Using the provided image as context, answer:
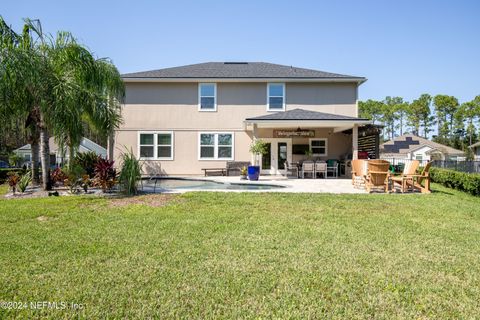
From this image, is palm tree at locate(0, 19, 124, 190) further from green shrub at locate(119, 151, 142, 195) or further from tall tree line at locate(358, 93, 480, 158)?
tall tree line at locate(358, 93, 480, 158)

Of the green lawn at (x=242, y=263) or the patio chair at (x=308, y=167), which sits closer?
the green lawn at (x=242, y=263)

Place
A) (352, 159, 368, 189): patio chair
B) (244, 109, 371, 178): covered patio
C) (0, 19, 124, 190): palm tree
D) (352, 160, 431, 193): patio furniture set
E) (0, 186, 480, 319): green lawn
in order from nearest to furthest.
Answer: (0, 186, 480, 319): green lawn, (0, 19, 124, 190): palm tree, (352, 160, 431, 193): patio furniture set, (352, 159, 368, 189): patio chair, (244, 109, 371, 178): covered patio

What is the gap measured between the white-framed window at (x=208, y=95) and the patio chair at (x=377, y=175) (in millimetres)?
10052

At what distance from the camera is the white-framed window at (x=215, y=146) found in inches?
703

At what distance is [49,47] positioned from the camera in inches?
382

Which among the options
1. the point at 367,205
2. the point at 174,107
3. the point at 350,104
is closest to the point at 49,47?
the point at 174,107

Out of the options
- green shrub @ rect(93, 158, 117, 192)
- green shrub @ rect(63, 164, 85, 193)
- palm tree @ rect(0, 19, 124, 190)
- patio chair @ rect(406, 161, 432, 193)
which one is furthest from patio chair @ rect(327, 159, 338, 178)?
green shrub @ rect(63, 164, 85, 193)

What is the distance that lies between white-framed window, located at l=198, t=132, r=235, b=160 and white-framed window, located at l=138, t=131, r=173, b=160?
1.87 meters

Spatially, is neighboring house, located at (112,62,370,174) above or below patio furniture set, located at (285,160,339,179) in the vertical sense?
above

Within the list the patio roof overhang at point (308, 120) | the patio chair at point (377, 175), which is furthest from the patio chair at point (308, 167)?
the patio chair at point (377, 175)

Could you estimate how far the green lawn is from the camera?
110 inches

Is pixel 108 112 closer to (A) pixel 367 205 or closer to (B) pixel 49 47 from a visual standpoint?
(B) pixel 49 47

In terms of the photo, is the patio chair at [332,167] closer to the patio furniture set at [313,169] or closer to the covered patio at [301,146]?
the patio furniture set at [313,169]

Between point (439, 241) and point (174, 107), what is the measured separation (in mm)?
15595
